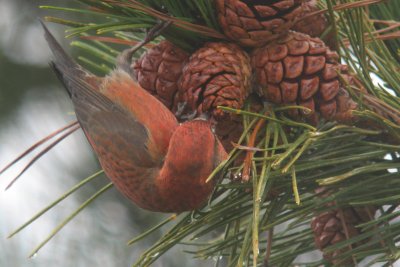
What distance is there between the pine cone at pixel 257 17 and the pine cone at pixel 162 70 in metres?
0.13

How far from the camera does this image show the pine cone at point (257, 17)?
4.52ft

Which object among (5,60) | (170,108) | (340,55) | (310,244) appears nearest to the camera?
(340,55)

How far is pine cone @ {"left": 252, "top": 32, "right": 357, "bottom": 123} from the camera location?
4.65 ft

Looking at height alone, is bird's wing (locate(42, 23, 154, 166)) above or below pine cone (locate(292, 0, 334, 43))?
below

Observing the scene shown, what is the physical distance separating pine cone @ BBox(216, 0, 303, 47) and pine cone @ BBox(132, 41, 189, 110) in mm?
130

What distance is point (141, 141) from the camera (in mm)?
1813

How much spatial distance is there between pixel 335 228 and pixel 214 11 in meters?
0.53

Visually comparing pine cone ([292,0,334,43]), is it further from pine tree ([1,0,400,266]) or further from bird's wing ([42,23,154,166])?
bird's wing ([42,23,154,166])

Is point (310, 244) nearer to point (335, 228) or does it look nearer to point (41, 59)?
point (335, 228)

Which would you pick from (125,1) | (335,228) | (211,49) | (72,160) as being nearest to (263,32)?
(211,49)

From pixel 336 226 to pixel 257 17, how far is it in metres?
0.51

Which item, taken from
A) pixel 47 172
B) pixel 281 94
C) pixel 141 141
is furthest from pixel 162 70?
pixel 47 172

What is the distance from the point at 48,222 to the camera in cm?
284

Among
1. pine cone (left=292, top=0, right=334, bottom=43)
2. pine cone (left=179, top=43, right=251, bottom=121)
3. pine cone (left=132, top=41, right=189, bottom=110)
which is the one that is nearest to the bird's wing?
pine cone (left=132, top=41, right=189, bottom=110)
